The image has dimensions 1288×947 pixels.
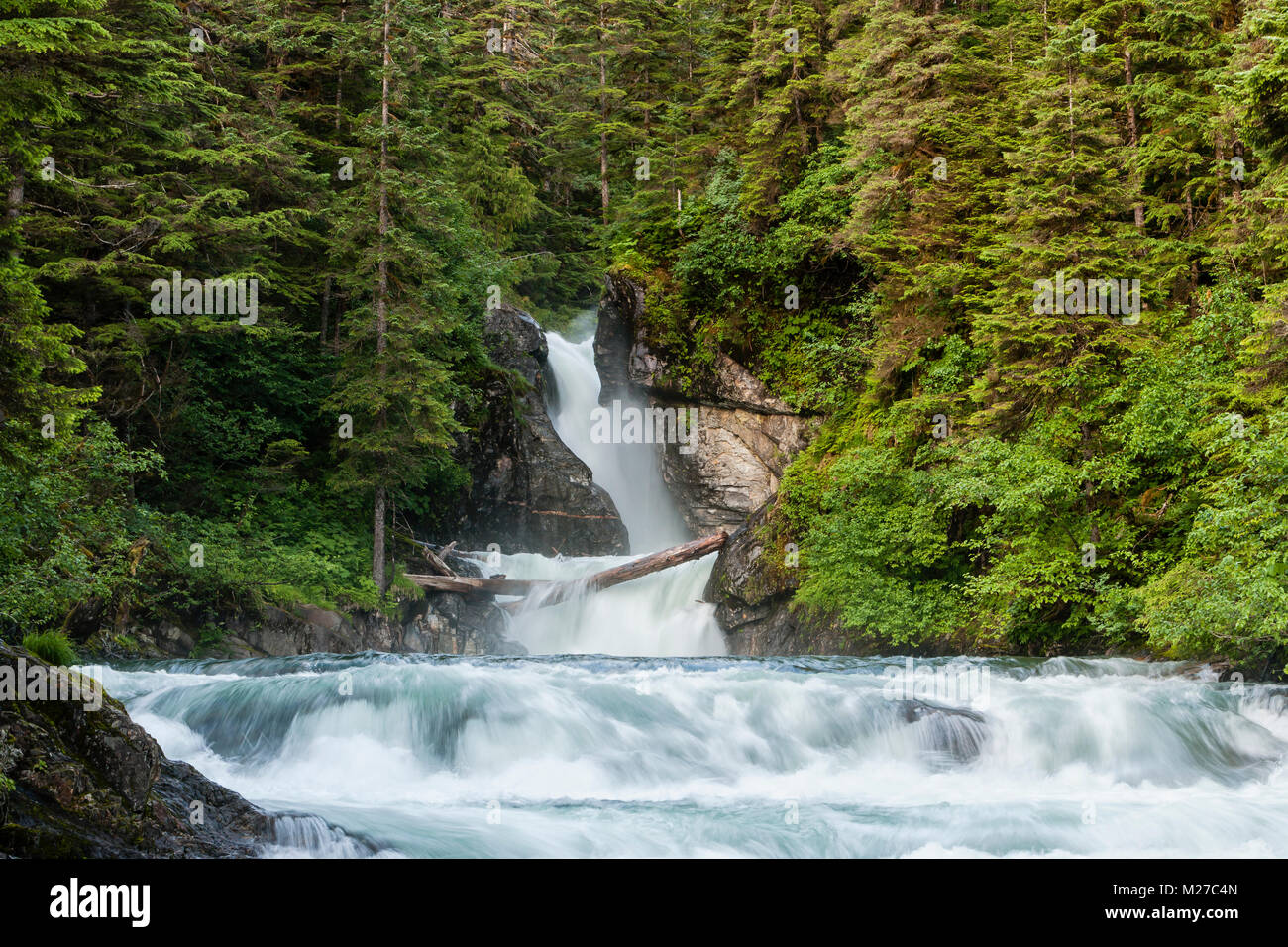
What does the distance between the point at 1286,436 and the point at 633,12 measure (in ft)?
101

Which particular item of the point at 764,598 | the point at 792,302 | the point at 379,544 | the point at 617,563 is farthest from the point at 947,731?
the point at 792,302

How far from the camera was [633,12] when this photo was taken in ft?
113

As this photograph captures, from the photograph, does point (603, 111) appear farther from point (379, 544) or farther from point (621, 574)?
point (379, 544)

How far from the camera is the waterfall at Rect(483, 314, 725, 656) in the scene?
2058 cm

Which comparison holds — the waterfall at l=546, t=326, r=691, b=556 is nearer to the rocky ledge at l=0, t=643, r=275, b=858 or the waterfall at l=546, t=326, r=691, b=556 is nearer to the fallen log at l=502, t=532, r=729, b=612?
the fallen log at l=502, t=532, r=729, b=612

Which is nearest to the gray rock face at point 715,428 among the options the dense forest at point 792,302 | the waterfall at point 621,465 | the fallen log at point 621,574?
the dense forest at point 792,302

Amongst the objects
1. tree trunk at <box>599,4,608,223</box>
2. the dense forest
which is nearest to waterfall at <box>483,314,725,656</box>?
the dense forest

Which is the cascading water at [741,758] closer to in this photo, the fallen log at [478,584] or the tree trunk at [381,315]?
the tree trunk at [381,315]

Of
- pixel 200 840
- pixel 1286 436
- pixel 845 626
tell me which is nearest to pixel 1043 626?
pixel 845 626

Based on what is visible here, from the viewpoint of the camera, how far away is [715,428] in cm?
2458

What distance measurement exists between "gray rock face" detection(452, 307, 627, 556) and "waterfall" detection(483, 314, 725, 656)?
851mm

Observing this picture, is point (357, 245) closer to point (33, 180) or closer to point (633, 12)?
point (33, 180)

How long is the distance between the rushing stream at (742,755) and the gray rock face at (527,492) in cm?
1157

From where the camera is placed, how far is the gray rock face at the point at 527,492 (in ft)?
80.0
